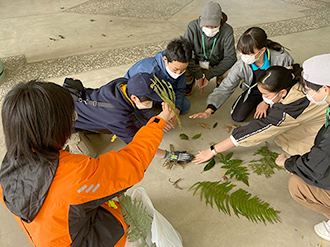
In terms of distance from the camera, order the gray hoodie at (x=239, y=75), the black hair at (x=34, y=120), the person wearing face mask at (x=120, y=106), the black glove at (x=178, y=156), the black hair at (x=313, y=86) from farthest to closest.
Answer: the gray hoodie at (x=239, y=75) → the black glove at (x=178, y=156) → the person wearing face mask at (x=120, y=106) → the black hair at (x=313, y=86) → the black hair at (x=34, y=120)

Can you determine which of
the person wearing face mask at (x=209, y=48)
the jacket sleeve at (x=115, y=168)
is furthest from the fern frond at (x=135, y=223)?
the person wearing face mask at (x=209, y=48)

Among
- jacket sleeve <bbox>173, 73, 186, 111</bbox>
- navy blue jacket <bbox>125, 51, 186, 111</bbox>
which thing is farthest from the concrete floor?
navy blue jacket <bbox>125, 51, 186, 111</bbox>

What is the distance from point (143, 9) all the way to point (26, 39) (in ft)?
7.87

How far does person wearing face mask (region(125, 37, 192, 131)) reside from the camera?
6.69ft

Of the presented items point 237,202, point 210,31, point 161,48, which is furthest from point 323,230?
point 161,48

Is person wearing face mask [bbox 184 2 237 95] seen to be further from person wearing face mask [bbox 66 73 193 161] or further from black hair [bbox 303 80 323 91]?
black hair [bbox 303 80 323 91]

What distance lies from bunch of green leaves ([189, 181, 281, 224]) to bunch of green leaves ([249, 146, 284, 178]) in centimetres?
26

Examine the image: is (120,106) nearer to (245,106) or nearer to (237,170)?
(237,170)

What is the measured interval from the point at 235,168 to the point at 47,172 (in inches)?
56.7

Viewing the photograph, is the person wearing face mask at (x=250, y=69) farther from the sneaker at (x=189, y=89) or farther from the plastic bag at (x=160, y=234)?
the plastic bag at (x=160, y=234)

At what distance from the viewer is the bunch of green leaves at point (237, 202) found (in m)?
1.68

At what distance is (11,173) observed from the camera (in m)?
0.97

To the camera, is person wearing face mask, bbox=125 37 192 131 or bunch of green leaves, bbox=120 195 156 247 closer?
bunch of green leaves, bbox=120 195 156 247

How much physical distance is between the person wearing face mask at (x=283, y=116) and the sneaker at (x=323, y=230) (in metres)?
0.54
